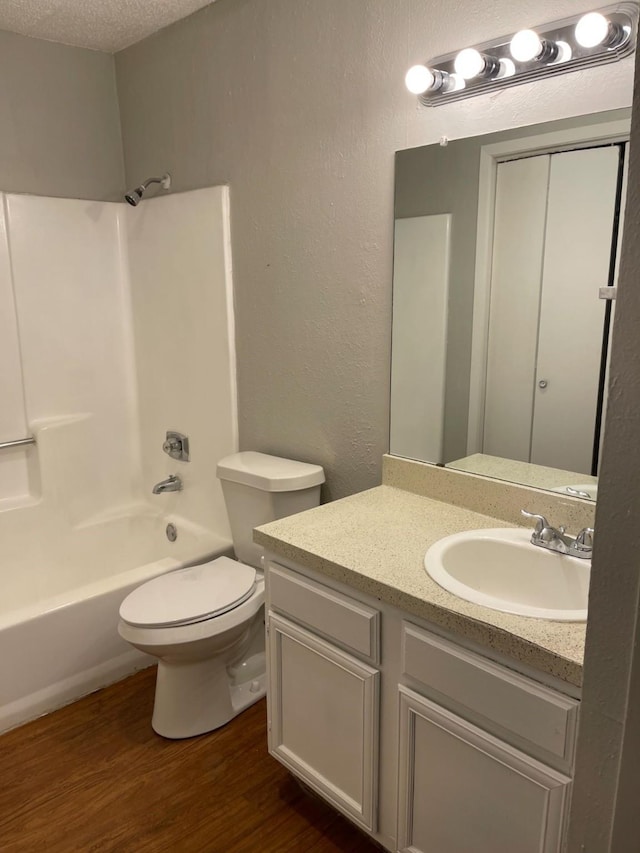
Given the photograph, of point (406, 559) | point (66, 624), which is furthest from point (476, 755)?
point (66, 624)

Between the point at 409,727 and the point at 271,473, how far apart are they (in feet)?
3.27

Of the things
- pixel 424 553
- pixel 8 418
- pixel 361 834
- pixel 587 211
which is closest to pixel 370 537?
pixel 424 553

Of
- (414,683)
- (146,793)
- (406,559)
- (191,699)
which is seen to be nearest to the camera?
(414,683)

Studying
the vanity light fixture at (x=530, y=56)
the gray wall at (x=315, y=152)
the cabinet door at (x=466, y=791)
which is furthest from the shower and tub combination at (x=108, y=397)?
the cabinet door at (x=466, y=791)

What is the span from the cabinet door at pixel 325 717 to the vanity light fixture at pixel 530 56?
58.3 inches

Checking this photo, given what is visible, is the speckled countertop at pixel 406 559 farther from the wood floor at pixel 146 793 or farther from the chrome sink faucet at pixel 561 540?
the wood floor at pixel 146 793

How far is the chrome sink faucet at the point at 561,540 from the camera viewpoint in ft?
4.91

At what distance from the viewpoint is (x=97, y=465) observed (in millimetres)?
3039

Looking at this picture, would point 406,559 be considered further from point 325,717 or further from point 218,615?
point 218,615

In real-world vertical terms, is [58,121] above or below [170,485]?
above

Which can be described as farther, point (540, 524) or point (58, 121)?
point (58, 121)

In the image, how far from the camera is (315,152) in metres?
2.12

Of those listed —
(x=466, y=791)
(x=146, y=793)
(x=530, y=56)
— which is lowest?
(x=146, y=793)

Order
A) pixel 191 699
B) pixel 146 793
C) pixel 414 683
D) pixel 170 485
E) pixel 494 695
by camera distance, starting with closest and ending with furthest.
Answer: pixel 494 695 → pixel 414 683 → pixel 146 793 → pixel 191 699 → pixel 170 485
